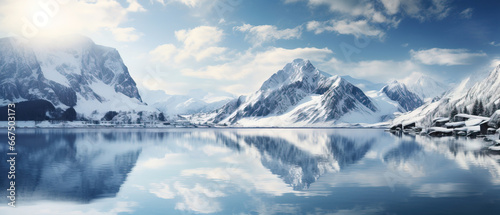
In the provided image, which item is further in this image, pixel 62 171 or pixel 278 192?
pixel 62 171

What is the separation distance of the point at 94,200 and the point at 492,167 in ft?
135

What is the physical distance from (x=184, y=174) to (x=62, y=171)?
46.9 feet

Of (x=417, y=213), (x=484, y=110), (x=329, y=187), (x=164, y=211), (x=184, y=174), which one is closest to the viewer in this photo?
(x=417, y=213)

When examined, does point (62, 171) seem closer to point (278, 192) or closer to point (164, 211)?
point (164, 211)


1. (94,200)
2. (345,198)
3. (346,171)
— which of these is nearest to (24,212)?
(94,200)

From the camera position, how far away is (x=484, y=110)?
15550 centimetres

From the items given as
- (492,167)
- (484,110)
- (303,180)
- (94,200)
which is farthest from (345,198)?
(484,110)

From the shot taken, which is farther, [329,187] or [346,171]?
[346,171]

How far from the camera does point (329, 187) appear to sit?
2967cm

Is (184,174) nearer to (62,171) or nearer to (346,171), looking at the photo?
(62,171)

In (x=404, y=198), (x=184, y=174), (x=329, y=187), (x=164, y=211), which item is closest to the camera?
(x=164, y=211)

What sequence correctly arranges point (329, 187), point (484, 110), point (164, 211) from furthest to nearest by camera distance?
1. point (484, 110)
2. point (329, 187)
3. point (164, 211)

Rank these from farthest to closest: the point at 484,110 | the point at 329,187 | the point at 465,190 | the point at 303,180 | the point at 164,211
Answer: the point at 484,110 < the point at 303,180 < the point at 329,187 < the point at 465,190 < the point at 164,211

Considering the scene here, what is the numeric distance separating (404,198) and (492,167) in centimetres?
2168
